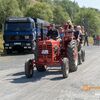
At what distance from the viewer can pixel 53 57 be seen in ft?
54.8

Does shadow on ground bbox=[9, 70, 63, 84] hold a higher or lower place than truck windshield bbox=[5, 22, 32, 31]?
lower

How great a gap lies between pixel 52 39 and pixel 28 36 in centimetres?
1593

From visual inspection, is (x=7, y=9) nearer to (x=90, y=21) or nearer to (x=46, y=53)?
(x=46, y=53)

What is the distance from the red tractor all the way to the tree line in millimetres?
34837

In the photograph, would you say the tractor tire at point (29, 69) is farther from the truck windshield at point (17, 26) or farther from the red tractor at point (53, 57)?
the truck windshield at point (17, 26)

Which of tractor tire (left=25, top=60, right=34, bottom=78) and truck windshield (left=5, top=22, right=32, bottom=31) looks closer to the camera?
tractor tire (left=25, top=60, right=34, bottom=78)

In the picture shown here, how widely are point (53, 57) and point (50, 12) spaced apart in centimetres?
7709

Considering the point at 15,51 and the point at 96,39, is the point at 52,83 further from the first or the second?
Result: the point at 96,39

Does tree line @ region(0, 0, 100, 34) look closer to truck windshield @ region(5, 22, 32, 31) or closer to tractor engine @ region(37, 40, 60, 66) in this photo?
truck windshield @ region(5, 22, 32, 31)

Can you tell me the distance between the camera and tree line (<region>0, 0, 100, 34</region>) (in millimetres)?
64919

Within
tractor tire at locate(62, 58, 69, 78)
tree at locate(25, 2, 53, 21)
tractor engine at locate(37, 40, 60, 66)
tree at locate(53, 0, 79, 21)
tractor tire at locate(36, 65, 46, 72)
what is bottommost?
tractor tire at locate(36, 65, 46, 72)

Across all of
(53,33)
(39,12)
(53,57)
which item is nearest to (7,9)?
(39,12)

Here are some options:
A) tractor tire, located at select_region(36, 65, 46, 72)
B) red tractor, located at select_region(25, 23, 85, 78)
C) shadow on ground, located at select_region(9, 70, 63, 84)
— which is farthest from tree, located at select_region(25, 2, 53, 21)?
red tractor, located at select_region(25, 23, 85, 78)

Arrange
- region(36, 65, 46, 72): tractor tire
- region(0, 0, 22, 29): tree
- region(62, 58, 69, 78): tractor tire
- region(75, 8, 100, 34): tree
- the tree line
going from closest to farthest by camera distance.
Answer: region(62, 58, 69, 78): tractor tire
region(36, 65, 46, 72): tractor tire
region(0, 0, 22, 29): tree
the tree line
region(75, 8, 100, 34): tree
